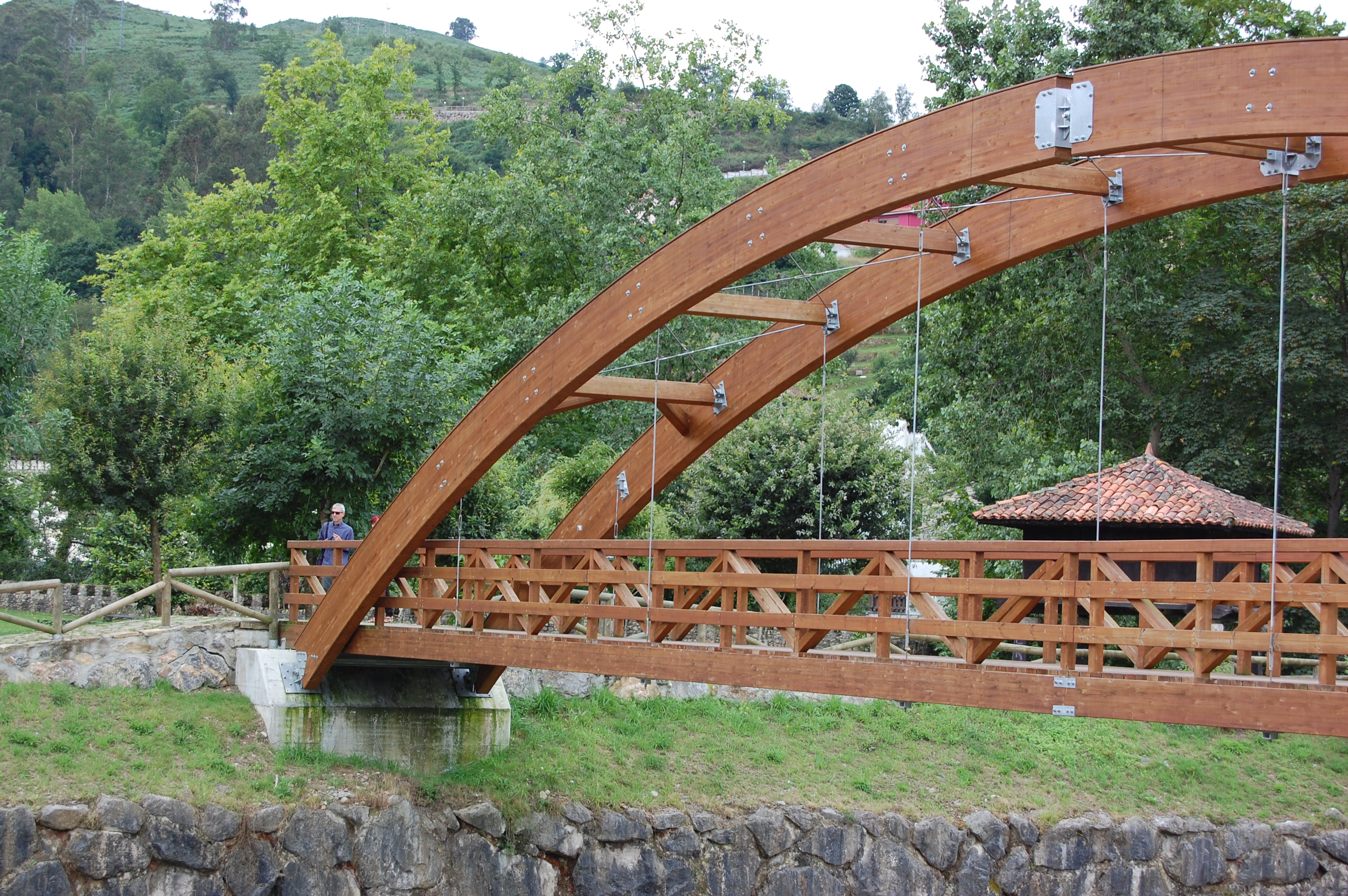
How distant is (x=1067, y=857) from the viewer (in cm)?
1462

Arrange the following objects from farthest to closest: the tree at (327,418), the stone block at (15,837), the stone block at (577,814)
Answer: the tree at (327,418), the stone block at (577,814), the stone block at (15,837)

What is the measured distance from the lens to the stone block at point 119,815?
35.7 feet

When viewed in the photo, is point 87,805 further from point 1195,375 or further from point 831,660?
point 1195,375

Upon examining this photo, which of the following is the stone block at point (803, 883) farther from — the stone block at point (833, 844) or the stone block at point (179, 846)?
the stone block at point (179, 846)

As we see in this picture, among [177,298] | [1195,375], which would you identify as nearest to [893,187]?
[1195,375]

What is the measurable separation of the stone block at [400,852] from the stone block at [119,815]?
2.01 meters

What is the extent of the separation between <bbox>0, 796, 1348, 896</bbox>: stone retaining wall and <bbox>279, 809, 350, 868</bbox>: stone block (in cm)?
1

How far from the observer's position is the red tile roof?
13.7m

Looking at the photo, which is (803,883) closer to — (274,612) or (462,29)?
(274,612)

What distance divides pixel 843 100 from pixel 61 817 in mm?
98037

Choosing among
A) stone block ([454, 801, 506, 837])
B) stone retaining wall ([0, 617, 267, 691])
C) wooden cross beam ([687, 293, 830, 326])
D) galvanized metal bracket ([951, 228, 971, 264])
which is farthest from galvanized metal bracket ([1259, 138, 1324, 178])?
stone retaining wall ([0, 617, 267, 691])

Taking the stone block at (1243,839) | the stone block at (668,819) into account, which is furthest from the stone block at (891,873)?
the stone block at (1243,839)

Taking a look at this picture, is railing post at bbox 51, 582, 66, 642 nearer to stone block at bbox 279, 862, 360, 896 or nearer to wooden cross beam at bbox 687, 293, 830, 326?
stone block at bbox 279, 862, 360, 896

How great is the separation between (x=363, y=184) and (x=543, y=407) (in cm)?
2070
